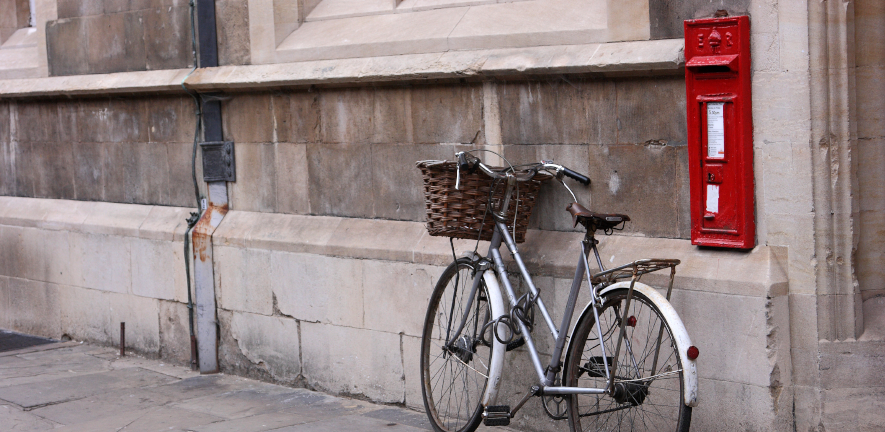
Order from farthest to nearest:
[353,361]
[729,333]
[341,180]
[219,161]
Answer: [219,161], [341,180], [353,361], [729,333]

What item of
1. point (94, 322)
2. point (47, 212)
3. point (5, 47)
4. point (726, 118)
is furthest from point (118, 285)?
point (726, 118)

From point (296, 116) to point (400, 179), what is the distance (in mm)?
1032

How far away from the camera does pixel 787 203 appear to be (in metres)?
4.52

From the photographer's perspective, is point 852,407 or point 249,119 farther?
point 249,119

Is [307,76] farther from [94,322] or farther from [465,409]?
[94,322]

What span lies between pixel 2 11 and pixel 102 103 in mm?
2575

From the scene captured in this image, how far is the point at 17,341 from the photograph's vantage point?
29.5 feet

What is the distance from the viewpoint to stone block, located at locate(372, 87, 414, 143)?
6.14 m

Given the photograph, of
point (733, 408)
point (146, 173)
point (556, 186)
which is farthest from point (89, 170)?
point (733, 408)

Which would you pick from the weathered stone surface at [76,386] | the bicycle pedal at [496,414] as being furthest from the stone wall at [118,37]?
the bicycle pedal at [496,414]

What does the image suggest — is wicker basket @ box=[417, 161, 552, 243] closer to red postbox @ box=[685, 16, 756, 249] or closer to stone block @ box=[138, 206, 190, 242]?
red postbox @ box=[685, 16, 756, 249]

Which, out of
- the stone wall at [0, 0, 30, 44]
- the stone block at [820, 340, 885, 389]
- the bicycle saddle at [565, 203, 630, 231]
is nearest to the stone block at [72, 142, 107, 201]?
the stone wall at [0, 0, 30, 44]

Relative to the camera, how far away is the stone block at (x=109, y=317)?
26.2 ft

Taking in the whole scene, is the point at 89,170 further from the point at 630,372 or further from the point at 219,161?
the point at 630,372
